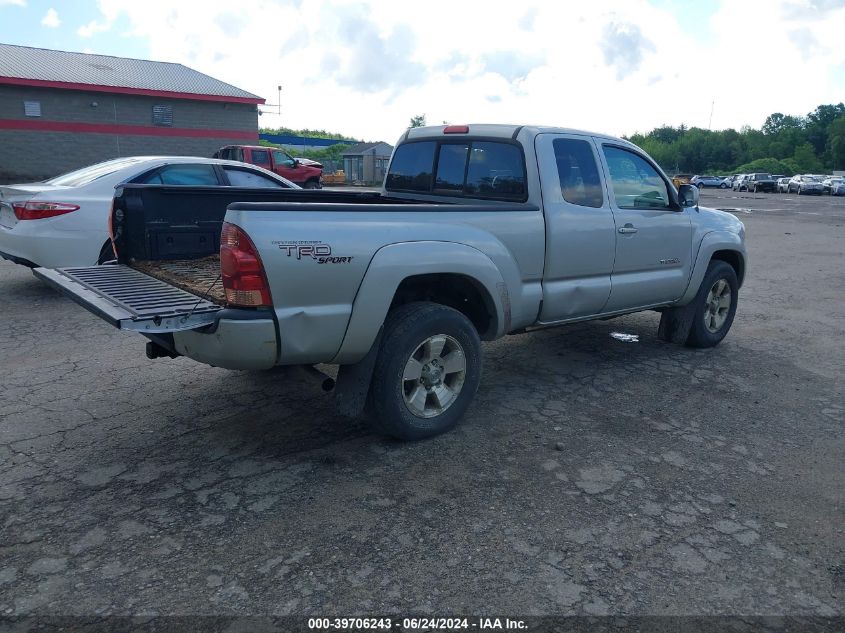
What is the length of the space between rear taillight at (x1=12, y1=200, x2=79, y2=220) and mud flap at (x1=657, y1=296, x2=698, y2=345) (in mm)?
6321

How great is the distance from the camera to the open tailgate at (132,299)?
3262mm

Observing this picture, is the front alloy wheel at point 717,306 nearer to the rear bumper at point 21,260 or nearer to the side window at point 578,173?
the side window at point 578,173

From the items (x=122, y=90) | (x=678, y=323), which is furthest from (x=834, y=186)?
(x=678, y=323)

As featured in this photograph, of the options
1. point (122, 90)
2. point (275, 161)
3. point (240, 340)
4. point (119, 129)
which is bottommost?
point (240, 340)

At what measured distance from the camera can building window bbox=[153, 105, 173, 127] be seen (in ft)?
96.0

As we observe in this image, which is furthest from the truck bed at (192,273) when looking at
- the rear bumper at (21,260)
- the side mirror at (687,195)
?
the side mirror at (687,195)

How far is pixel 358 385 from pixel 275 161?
68.2 feet

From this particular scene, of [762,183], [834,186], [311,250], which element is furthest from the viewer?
[762,183]

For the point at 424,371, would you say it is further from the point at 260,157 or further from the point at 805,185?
the point at 805,185

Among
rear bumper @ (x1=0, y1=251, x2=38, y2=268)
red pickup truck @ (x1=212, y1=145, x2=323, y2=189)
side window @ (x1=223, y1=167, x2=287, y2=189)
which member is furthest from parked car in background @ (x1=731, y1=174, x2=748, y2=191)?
rear bumper @ (x1=0, y1=251, x2=38, y2=268)

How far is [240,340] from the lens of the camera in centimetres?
340

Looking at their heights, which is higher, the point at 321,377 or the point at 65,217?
the point at 65,217

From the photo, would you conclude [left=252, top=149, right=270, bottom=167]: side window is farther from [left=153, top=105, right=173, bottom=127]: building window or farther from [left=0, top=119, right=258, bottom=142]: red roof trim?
[left=153, top=105, right=173, bottom=127]: building window

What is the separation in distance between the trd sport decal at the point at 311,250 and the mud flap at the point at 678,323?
13.0 ft
